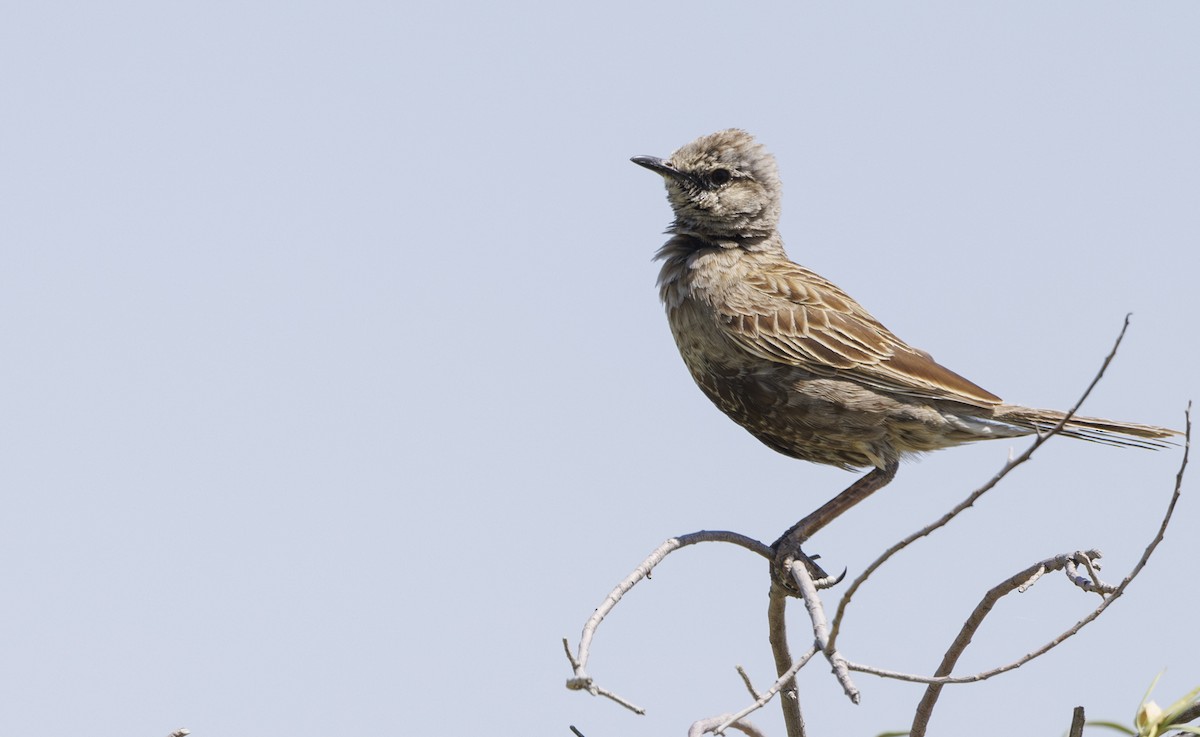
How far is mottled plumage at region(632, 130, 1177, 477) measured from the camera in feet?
23.1

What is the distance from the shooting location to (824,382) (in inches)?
279

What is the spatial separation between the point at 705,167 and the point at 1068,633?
4180 mm

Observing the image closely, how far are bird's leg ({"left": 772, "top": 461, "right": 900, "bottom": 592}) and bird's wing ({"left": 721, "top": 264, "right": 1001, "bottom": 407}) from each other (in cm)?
45

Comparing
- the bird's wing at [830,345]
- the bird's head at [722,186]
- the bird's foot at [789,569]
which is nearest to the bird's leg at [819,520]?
the bird's foot at [789,569]

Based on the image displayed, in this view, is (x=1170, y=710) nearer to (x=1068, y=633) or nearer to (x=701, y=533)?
(x=1068, y=633)

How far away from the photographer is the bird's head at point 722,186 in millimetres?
7812

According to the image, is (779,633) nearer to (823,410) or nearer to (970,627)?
(970,627)

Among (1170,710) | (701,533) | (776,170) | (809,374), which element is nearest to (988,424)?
(809,374)

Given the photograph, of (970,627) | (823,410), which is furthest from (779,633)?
(823,410)

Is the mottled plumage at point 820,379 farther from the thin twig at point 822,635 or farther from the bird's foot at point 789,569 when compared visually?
the thin twig at point 822,635

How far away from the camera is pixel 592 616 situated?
4.20m

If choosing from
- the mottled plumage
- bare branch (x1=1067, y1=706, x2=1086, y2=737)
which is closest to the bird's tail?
the mottled plumage

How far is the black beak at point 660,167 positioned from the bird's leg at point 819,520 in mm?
2034

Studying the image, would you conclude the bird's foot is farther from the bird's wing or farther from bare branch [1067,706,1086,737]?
bare branch [1067,706,1086,737]
